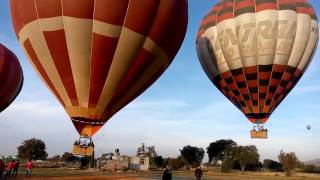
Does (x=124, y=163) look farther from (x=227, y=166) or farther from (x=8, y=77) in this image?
(x=8, y=77)

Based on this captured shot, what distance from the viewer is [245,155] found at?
88000 millimetres

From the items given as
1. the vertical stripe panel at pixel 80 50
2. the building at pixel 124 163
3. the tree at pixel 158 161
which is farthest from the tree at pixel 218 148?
the vertical stripe panel at pixel 80 50

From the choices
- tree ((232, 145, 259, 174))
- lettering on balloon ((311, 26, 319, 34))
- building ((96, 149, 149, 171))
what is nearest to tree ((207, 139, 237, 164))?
tree ((232, 145, 259, 174))

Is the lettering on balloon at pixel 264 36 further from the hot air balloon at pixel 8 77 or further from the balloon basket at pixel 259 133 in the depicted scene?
the hot air balloon at pixel 8 77

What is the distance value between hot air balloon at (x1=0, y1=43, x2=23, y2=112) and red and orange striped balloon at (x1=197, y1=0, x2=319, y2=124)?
52.9 feet

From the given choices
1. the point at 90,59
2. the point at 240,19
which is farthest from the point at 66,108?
the point at 240,19

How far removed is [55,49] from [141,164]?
50507mm

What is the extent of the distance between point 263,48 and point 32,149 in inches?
3458

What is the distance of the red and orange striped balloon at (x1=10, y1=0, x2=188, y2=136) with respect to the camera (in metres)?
16.3

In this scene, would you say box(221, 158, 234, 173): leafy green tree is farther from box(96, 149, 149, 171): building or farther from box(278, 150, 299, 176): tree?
box(96, 149, 149, 171): building

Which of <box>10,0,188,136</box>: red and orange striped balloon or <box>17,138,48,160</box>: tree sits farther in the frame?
<box>17,138,48,160</box>: tree

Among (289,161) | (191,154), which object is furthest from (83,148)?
(191,154)

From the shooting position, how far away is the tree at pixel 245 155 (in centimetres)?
8725

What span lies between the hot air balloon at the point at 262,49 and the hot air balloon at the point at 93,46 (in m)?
11.3
